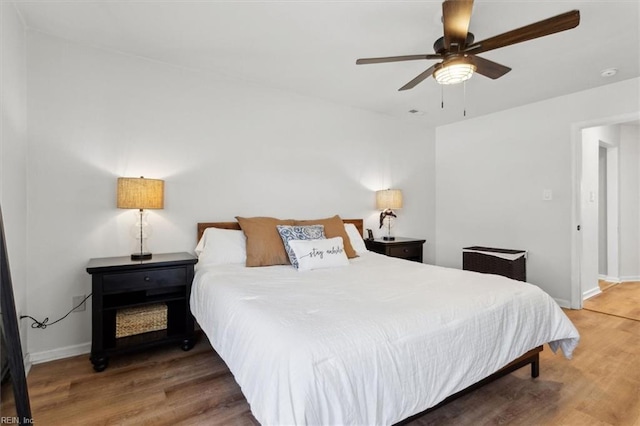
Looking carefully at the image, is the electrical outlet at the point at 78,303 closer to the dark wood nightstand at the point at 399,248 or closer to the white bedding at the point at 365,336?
the white bedding at the point at 365,336

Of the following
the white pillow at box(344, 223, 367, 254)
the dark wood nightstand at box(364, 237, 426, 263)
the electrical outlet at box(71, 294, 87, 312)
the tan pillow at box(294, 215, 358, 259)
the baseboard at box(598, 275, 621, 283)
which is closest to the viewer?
the electrical outlet at box(71, 294, 87, 312)

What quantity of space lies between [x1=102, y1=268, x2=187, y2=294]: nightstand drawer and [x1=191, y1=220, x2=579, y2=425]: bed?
262 mm

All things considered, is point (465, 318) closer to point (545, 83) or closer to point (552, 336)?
point (552, 336)

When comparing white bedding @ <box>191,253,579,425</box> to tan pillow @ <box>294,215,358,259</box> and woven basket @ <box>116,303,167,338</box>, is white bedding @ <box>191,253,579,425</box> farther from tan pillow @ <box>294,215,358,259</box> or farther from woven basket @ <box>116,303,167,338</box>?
tan pillow @ <box>294,215,358,259</box>

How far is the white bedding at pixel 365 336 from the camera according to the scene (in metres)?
1.11

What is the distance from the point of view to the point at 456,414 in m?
1.70

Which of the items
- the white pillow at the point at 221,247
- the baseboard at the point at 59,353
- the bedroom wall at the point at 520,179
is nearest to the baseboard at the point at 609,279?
the bedroom wall at the point at 520,179

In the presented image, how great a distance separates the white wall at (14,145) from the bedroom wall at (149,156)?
0.08m

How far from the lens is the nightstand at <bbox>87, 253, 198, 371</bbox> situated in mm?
2146

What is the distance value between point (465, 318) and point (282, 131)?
2578mm

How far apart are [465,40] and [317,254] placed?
1.74 m

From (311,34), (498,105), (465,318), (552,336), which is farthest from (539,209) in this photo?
(311,34)

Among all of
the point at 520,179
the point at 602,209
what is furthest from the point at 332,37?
the point at 602,209

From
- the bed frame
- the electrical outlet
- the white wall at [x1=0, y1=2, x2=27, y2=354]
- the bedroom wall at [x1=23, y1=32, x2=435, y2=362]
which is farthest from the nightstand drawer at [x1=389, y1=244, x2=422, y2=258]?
the white wall at [x1=0, y1=2, x2=27, y2=354]
